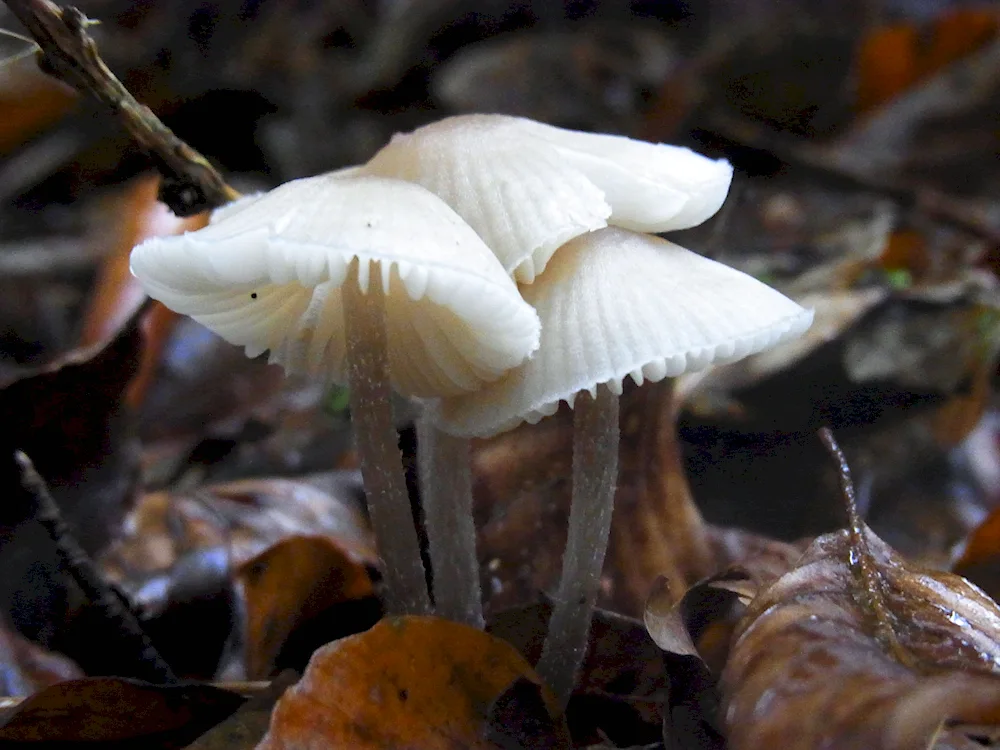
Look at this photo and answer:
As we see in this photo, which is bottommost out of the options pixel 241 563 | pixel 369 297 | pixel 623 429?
pixel 241 563

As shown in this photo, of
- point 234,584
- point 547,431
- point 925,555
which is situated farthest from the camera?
point 925,555

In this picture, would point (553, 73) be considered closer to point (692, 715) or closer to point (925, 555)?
point (925, 555)

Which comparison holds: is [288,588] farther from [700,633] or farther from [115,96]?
[115,96]

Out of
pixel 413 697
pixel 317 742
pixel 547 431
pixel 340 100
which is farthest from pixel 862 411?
pixel 340 100

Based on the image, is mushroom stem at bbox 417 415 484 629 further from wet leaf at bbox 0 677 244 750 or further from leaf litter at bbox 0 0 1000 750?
wet leaf at bbox 0 677 244 750

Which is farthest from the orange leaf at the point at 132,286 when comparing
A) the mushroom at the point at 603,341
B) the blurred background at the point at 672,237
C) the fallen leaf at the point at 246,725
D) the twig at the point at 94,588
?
the mushroom at the point at 603,341

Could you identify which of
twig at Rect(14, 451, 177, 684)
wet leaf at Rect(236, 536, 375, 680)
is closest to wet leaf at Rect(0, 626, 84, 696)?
twig at Rect(14, 451, 177, 684)

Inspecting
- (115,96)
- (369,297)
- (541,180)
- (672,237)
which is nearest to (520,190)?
(541,180)

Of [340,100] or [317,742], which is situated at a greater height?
[317,742]
